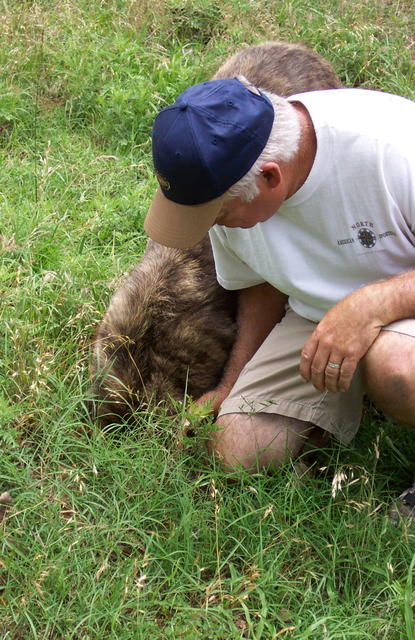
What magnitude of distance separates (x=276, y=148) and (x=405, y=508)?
1.47 meters

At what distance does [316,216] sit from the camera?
3.49m

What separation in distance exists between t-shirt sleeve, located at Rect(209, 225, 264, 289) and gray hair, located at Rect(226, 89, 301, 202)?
0.60 metres

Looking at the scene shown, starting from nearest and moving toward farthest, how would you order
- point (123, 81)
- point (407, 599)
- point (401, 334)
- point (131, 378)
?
point (407, 599) < point (401, 334) < point (131, 378) < point (123, 81)

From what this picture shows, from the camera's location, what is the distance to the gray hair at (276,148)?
3.22 m

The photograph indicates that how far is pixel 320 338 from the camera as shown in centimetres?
334

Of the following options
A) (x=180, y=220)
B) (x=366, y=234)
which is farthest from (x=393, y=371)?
(x=180, y=220)

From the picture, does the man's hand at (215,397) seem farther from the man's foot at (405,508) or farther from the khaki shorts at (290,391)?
the man's foot at (405,508)

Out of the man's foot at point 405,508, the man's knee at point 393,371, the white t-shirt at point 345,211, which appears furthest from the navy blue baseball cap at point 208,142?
the man's foot at point 405,508

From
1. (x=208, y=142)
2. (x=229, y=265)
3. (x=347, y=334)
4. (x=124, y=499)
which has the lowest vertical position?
(x=124, y=499)

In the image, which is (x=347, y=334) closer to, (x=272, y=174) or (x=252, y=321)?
(x=272, y=174)

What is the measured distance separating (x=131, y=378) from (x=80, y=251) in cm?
106

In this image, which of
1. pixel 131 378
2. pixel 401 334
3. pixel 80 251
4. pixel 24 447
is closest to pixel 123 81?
pixel 80 251

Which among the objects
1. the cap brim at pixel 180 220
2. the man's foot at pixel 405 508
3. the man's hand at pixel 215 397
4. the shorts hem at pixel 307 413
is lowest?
the man's foot at pixel 405 508

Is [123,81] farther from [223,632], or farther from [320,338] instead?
[223,632]
